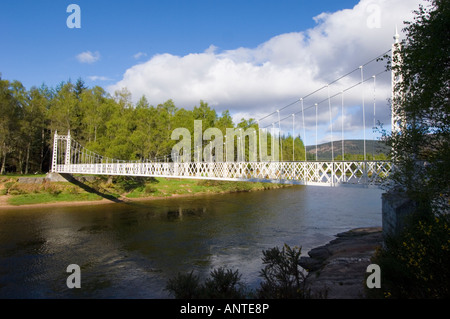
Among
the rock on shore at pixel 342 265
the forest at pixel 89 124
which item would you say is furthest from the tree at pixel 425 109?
the forest at pixel 89 124

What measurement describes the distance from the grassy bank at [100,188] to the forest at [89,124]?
3.48 m

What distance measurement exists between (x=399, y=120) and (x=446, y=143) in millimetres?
2368

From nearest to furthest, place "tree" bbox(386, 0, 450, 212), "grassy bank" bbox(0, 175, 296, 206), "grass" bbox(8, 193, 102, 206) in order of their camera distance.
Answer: "tree" bbox(386, 0, 450, 212)
"grass" bbox(8, 193, 102, 206)
"grassy bank" bbox(0, 175, 296, 206)

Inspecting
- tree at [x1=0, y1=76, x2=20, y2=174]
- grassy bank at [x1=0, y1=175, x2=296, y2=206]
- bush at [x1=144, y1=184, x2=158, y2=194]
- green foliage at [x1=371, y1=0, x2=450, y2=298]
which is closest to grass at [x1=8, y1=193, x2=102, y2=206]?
grassy bank at [x1=0, y1=175, x2=296, y2=206]

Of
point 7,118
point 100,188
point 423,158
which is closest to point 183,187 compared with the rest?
point 100,188

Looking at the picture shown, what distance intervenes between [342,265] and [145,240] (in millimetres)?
10559

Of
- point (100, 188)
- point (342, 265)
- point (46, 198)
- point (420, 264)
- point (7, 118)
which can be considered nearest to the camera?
point (420, 264)

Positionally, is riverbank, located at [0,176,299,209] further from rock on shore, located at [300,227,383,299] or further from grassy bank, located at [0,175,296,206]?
rock on shore, located at [300,227,383,299]

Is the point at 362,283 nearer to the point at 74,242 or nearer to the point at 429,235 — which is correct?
the point at 429,235

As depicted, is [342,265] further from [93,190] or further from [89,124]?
[89,124]

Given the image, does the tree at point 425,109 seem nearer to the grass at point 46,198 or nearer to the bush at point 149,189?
the bush at point 149,189

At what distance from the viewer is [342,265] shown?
10633 millimetres

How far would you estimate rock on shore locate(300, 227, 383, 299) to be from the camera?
329 inches
